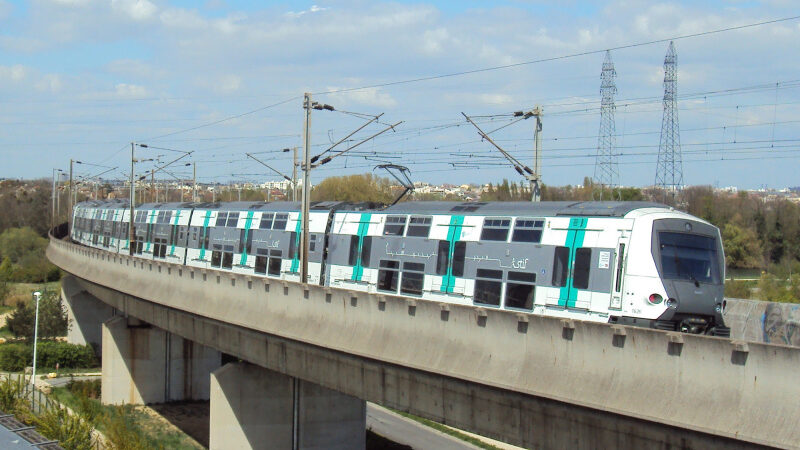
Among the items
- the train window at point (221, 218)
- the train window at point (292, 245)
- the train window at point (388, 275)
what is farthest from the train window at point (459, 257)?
the train window at point (221, 218)

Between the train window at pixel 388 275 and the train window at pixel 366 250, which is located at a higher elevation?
the train window at pixel 366 250

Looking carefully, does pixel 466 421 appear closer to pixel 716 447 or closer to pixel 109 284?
pixel 716 447

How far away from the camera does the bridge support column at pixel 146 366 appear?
45031mm

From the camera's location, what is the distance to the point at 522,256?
21922mm

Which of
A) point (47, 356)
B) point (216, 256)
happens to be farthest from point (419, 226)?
point (47, 356)

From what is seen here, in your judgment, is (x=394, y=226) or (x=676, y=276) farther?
(x=394, y=226)

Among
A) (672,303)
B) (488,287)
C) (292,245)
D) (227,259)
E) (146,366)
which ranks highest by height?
(292,245)

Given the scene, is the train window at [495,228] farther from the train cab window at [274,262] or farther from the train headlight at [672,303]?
the train cab window at [274,262]

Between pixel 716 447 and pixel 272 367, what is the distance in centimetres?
1513

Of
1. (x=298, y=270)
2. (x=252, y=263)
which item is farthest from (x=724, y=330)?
(x=252, y=263)

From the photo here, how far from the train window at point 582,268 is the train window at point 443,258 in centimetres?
456

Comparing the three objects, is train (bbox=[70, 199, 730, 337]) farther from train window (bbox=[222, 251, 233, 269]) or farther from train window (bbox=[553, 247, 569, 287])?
train window (bbox=[222, 251, 233, 269])

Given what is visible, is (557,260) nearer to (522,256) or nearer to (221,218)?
(522,256)

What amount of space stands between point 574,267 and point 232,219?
65.1 ft
